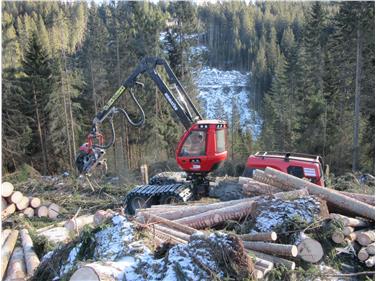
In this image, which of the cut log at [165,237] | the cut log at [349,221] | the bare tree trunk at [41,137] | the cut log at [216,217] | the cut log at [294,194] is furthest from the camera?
the bare tree trunk at [41,137]

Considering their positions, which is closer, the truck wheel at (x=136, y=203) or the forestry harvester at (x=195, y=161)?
the forestry harvester at (x=195, y=161)

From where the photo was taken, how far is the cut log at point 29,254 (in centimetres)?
743

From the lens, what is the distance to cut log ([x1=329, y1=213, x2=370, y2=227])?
7.06 m

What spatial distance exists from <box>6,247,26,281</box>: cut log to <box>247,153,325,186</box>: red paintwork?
20.0 feet

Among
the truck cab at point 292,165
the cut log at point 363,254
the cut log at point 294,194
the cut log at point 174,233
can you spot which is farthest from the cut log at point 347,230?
the truck cab at point 292,165

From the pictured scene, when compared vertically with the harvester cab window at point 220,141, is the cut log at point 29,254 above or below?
below

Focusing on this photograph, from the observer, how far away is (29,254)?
317 inches

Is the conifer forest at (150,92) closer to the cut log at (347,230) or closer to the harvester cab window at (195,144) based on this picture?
the harvester cab window at (195,144)

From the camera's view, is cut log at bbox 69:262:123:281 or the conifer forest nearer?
cut log at bbox 69:262:123:281

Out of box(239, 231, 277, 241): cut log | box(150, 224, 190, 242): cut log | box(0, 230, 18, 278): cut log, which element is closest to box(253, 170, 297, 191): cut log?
box(239, 231, 277, 241): cut log

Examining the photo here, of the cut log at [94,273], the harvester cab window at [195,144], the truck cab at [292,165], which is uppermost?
the harvester cab window at [195,144]

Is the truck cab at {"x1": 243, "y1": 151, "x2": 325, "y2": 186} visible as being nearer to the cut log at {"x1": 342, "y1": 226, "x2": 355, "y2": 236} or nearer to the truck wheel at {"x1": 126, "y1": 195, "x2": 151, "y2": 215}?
the truck wheel at {"x1": 126, "y1": 195, "x2": 151, "y2": 215}

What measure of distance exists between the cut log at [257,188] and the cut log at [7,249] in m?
5.10

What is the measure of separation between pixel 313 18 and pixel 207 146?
90.7 ft
